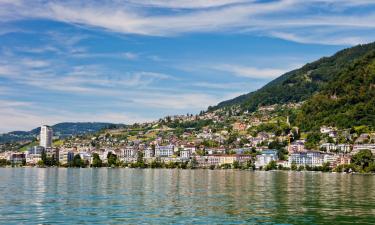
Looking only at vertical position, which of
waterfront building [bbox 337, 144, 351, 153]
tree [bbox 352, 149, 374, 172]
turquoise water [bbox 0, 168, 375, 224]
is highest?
waterfront building [bbox 337, 144, 351, 153]

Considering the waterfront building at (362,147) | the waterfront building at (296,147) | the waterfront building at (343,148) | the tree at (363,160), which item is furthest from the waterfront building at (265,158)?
the tree at (363,160)

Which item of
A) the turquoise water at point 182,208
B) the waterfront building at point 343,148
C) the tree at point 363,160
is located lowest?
the turquoise water at point 182,208

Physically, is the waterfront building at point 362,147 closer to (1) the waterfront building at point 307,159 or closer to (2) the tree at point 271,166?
(1) the waterfront building at point 307,159

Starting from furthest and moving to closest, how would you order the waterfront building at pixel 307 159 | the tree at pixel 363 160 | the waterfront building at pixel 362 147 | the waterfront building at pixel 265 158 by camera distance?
the waterfront building at pixel 265 158
the waterfront building at pixel 307 159
the waterfront building at pixel 362 147
the tree at pixel 363 160

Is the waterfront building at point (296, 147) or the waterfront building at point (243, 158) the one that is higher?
the waterfront building at point (296, 147)

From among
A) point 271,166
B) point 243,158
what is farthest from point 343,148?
point 243,158

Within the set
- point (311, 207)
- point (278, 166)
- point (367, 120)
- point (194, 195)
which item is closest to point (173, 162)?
point (278, 166)

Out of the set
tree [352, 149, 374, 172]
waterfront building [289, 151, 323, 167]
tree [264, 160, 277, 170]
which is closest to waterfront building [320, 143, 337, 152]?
waterfront building [289, 151, 323, 167]

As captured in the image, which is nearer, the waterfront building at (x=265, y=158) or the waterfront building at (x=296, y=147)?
the waterfront building at (x=265, y=158)

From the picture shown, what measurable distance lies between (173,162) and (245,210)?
152893mm

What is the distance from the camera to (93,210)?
41812 millimetres

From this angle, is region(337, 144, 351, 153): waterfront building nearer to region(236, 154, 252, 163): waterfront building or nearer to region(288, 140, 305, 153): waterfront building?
region(288, 140, 305, 153): waterfront building

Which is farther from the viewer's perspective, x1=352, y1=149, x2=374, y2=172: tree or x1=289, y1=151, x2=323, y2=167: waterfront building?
x1=289, y1=151, x2=323, y2=167: waterfront building

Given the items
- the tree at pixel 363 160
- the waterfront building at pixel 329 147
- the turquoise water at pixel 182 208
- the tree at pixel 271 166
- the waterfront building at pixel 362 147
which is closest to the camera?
the turquoise water at pixel 182 208
